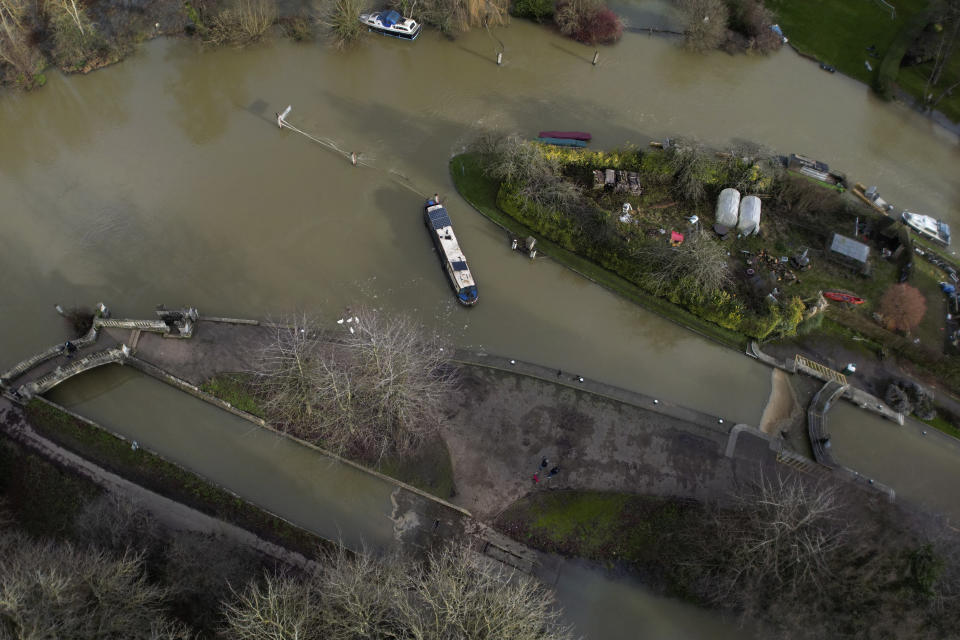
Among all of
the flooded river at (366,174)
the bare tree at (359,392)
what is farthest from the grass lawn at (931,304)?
the bare tree at (359,392)

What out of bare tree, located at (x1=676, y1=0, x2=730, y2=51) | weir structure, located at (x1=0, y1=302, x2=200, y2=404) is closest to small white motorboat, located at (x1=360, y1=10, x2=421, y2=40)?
bare tree, located at (x1=676, y1=0, x2=730, y2=51)

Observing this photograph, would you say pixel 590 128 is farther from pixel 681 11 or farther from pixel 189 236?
pixel 189 236

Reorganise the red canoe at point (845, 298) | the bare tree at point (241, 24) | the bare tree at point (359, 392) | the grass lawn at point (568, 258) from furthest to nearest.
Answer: the bare tree at point (241, 24)
the red canoe at point (845, 298)
the grass lawn at point (568, 258)
the bare tree at point (359, 392)

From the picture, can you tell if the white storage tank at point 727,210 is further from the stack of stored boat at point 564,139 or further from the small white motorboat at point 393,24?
the small white motorboat at point 393,24

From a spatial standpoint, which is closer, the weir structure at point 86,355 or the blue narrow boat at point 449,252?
the weir structure at point 86,355

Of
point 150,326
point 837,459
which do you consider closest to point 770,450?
point 837,459
